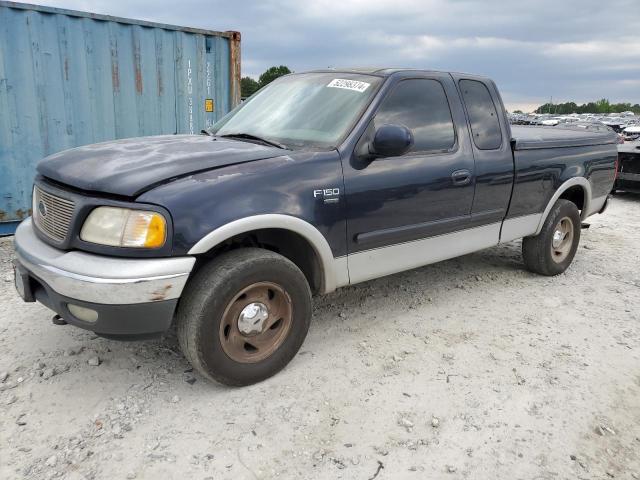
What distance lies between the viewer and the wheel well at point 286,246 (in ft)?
9.78

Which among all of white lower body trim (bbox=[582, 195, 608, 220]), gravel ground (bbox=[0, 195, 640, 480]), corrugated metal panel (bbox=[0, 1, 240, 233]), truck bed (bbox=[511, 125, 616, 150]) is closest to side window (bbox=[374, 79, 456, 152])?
truck bed (bbox=[511, 125, 616, 150])

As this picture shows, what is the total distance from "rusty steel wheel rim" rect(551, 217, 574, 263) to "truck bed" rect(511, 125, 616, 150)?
78 cm

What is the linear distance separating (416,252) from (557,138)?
2232 millimetres

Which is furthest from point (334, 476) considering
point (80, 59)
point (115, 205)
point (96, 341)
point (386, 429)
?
point (80, 59)

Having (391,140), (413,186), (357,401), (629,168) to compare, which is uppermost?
(391,140)

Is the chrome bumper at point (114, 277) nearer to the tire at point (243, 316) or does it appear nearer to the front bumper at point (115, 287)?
the front bumper at point (115, 287)

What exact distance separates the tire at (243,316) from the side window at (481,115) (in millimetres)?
2095

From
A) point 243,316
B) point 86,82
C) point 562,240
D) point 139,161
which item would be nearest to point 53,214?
point 139,161

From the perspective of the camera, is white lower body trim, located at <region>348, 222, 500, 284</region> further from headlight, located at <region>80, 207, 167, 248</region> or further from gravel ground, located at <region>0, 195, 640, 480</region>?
headlight, located at <region>80, 207, 167, 248</region>

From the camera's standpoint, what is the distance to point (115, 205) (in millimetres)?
2549

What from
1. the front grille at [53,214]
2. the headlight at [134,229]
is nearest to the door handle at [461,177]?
the headlight at [134,229]

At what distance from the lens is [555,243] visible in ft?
17.1

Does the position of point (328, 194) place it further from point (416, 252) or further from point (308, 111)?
point (416, 252)

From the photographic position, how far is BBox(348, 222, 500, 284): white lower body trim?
344 centimetres
